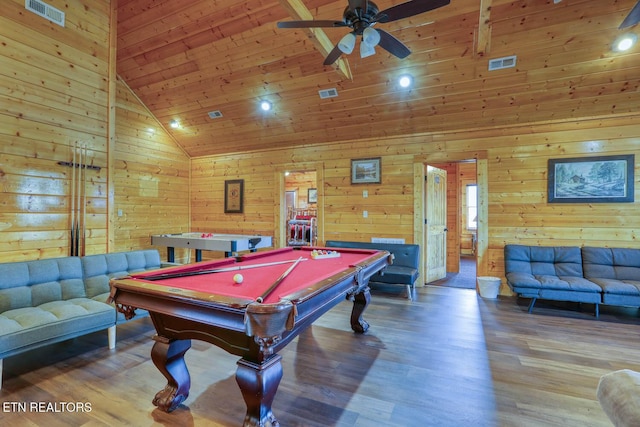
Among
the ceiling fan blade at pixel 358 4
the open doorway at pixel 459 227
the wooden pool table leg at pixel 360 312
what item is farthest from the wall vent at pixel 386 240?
the ceiling fan blade at pixel 358 4

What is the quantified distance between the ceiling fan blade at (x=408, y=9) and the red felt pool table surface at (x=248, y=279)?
187 cm

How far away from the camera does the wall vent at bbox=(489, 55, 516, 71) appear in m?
3.62

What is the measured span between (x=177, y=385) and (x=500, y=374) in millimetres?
2321

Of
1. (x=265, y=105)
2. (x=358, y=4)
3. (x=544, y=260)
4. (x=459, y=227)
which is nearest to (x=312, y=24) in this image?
(x=358, y=4)

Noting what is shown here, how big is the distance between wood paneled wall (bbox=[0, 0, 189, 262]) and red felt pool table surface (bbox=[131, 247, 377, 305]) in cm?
276

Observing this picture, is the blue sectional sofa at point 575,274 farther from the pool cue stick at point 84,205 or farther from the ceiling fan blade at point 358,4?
the pool cue stick at point 84,205

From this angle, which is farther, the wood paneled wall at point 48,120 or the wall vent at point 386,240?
the wall vent at point 386,240

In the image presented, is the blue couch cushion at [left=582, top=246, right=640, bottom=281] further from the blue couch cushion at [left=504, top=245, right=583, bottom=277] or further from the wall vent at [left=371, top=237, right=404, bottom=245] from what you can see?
the wall vent at [left=371, top=237, right=404, bottom=245]

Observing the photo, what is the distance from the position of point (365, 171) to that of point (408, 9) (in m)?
3.32

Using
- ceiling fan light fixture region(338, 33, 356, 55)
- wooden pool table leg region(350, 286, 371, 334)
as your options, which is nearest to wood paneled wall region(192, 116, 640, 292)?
wooden pool table leg region(350, 286, 371, 334)

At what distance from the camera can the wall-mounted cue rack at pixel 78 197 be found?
12.7 ft

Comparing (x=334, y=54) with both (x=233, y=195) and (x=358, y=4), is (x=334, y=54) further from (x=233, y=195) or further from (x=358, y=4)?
(x=233, y=195)

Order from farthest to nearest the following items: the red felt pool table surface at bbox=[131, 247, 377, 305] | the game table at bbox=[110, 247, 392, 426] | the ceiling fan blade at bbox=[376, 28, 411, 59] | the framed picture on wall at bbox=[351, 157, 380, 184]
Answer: the framed picture on wall at bbox=[351, 157, 380, 184]
the ceiling fan blade at bbox=[376, 28, 411, 59]
the red felt pool table surface at bbox=[131, 247, 377, 305]
the game table at bbox=[110, 247, 392, 426]

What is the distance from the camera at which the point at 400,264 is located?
15.6 feet
